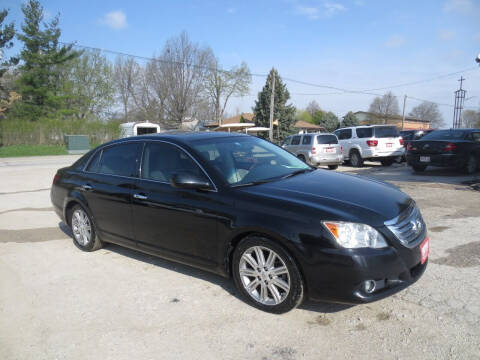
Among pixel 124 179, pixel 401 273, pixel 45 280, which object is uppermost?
pixel 124 179

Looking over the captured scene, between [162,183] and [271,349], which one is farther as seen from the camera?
[162,183]

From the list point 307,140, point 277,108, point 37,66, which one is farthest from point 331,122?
point 307,140

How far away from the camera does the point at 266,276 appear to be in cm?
310

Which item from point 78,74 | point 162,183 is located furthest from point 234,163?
point 78,74

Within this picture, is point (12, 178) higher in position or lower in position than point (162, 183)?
lower

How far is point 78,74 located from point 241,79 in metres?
23.4

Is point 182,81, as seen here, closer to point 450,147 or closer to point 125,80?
point 125,80

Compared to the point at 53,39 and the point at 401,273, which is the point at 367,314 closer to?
the point at 401,273

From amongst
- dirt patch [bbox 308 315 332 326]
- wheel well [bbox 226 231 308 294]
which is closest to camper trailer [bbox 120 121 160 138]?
wheel well [bbox 226 231 308 294]

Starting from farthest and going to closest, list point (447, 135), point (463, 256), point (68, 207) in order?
point (447, 135)
point (68, 207)
point (463, 256)

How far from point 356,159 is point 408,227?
13.3 metres

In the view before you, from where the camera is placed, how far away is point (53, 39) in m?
36.8

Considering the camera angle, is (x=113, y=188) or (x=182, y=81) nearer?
(x=113, y=188)

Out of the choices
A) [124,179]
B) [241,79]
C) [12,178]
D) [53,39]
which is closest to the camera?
[124,179]
